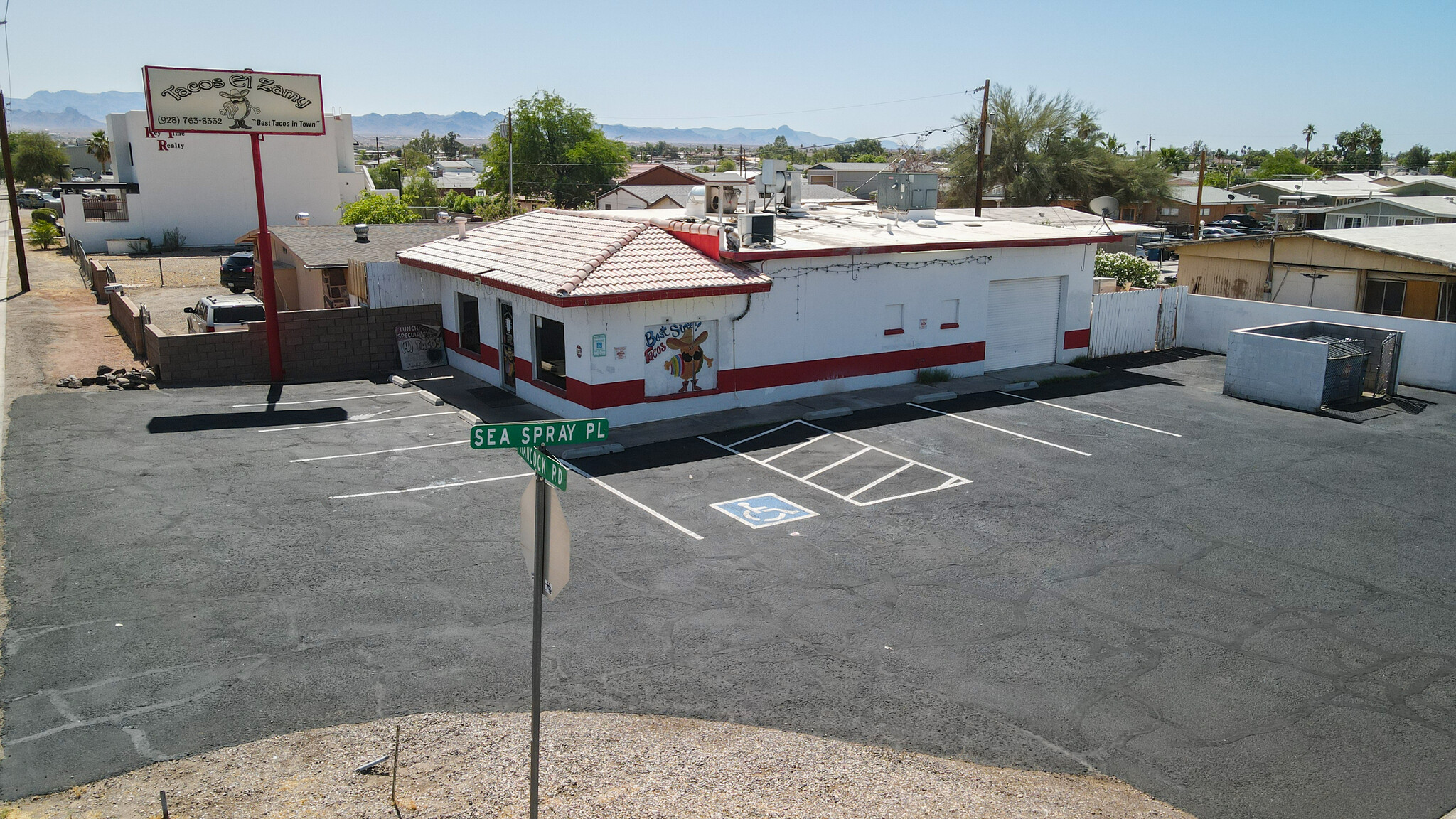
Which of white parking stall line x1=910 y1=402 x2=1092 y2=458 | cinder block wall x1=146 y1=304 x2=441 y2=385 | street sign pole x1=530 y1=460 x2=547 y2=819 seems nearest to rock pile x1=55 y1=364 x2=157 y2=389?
cinder block wall x1=146 y1=304 x2=441 y2=385

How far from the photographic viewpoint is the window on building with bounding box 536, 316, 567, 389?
20562mm

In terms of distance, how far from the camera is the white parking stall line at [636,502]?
45.1 feet

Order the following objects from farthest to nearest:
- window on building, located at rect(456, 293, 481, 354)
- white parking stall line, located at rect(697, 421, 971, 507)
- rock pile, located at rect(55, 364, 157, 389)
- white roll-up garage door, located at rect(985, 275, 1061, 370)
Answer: white roll-up garage door, located at rect(985, 275, 1061, 370), window on building, located at rect(456, 293, 481, 354), rock pile, located at rect(55, 364, 157, 389), white parking stall line, located at rect(697, 421, 971, 507)

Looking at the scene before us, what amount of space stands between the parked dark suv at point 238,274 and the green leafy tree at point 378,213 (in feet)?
16.0

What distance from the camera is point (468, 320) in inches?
947

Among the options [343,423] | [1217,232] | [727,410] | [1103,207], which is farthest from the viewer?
[1217,232]

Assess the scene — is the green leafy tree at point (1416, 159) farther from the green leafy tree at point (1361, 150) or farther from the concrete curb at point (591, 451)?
the concrete curb at point (591, 451)

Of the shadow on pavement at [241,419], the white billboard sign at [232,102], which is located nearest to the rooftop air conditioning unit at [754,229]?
the shadow on pavement at [241,419]

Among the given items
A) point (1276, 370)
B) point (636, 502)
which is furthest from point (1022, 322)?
point (636, 502)

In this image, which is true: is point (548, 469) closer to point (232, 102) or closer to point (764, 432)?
point (764, 432)

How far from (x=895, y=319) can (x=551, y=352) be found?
8.33 meters

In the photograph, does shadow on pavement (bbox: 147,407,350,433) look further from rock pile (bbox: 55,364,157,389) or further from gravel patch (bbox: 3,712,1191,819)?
gravel patch (bbox: 3,712,1191,819)

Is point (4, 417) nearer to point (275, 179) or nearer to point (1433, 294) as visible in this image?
point (1433, 294)

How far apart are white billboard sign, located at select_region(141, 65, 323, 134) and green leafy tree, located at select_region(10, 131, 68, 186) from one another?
292 ft
